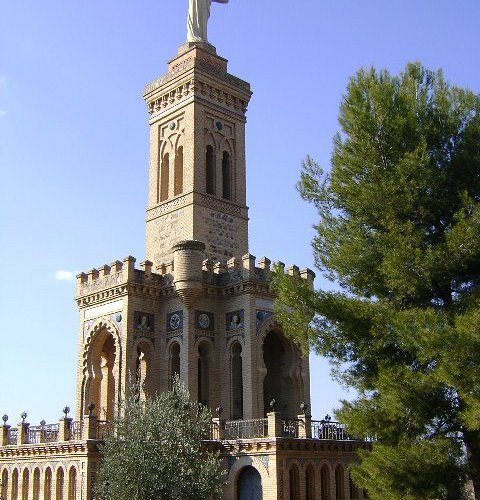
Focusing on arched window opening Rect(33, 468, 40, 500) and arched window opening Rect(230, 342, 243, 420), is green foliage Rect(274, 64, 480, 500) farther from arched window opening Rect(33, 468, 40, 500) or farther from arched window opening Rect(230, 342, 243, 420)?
arched window opening Rect(33, 468, 40, 500)

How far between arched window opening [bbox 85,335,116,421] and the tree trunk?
1791cm

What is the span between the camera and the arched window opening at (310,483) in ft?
87.0

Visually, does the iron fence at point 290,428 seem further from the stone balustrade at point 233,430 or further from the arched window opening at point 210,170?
the arched window opening at point 210,170

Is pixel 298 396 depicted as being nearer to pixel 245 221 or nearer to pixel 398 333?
pixel 245 221

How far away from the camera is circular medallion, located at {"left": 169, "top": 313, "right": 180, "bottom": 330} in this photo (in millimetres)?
30953

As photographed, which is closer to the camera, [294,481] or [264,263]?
[294,481]

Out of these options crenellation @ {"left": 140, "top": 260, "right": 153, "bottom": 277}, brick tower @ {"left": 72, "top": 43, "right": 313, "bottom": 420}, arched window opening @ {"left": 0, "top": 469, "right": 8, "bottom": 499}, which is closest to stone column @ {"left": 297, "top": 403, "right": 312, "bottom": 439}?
brick tower @ {"left": 72, "top": 43, "right": 313, "bottom": 420}

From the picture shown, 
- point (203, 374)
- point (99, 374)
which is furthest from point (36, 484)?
point (203, 374)

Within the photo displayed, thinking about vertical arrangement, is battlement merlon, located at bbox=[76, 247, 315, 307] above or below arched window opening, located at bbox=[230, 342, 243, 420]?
above

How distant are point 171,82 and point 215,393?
16049 mm

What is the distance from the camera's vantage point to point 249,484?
86.6ft

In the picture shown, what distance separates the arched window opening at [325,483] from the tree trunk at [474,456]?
10.5 meters

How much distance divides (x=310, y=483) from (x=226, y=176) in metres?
16.7

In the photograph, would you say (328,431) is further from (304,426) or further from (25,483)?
(25,483)
